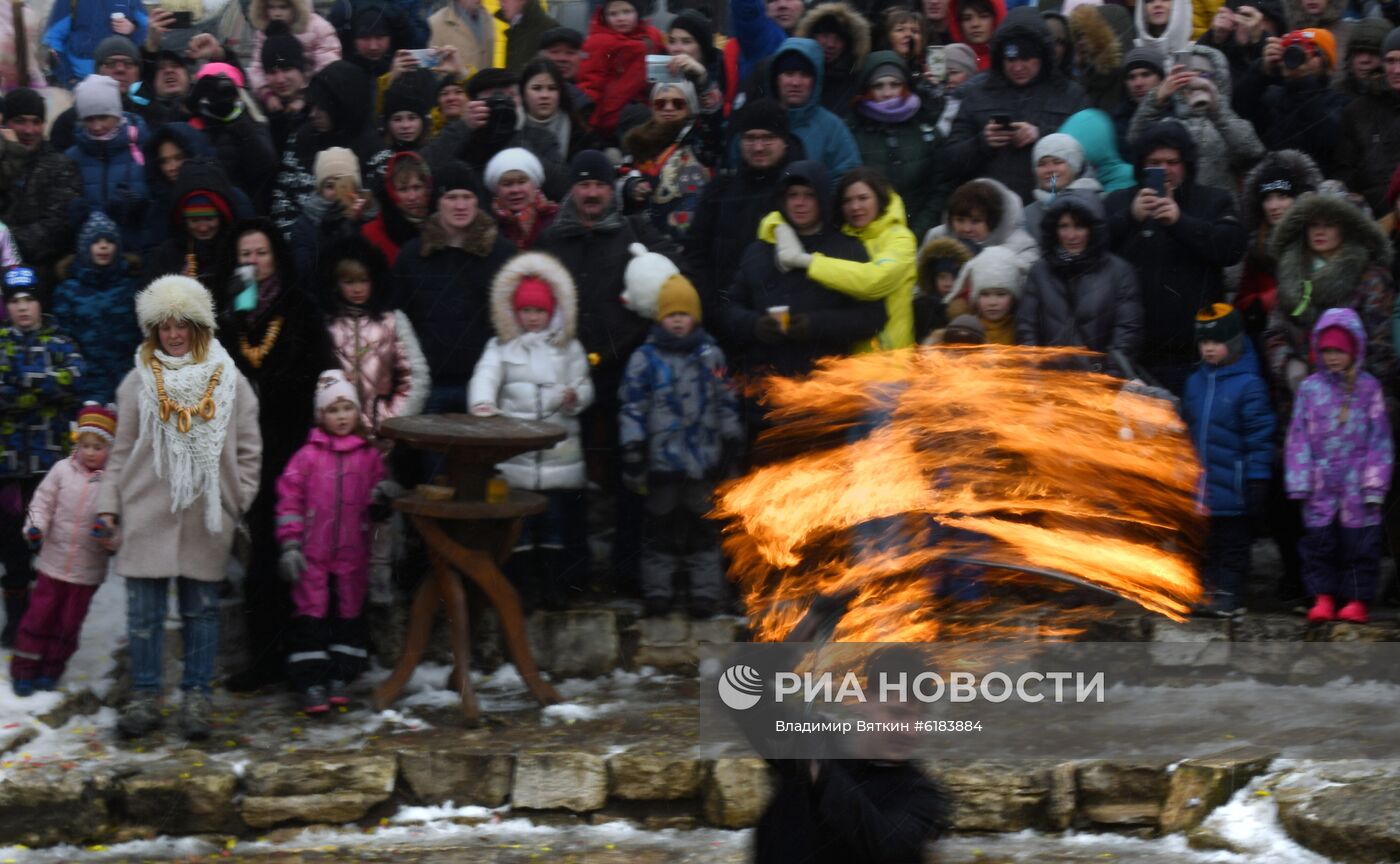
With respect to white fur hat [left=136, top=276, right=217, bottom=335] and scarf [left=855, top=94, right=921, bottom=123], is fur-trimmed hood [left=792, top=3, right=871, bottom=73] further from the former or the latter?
white fur hat [left=136, top=276, right=217, bottom=335]

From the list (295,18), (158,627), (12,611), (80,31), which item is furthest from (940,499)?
(80,31)

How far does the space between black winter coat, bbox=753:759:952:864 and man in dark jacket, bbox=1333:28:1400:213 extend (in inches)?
247

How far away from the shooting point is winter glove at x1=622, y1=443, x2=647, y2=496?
9594 millimetres

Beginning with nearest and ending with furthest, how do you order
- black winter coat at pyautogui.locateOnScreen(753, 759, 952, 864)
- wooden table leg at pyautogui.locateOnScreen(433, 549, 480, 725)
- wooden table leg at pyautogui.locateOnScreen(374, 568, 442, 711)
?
black winter coat at pyautogui.locateOnScreen(753, 759, 952, 864)
wooden table leg at pyautogui.locateOnScreen(433, 549, 480, 725)
wooden table leg at pyautogui.locateOnScreen(374, 568, 442, 711)

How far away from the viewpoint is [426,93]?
10.9m

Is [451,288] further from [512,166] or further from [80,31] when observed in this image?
[80,31]

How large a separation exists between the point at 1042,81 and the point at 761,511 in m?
5.48

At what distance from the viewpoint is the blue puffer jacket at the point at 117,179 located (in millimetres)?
10422

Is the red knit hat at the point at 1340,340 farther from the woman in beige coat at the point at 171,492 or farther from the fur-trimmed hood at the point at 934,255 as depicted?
the woman in beige coat at the point at 171,492

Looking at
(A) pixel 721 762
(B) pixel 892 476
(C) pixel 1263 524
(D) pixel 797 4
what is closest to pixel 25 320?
(A) pixel 721 762

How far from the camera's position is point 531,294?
9680 mm

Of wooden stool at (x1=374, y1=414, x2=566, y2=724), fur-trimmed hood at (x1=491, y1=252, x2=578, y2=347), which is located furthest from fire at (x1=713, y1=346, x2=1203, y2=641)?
fur-trimmed hood at (x1=491, y1=252, x2=578, y2=347)

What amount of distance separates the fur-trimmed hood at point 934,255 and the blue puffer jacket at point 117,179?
4120mm

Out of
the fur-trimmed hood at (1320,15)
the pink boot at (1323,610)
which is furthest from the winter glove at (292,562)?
the fur-trimmed hood at (1320,15)
